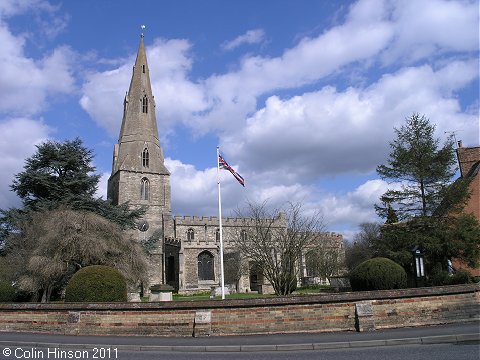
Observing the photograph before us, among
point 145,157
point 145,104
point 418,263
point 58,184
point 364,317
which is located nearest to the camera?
point 364,317

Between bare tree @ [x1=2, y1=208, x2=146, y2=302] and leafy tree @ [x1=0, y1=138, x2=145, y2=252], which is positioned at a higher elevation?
leafy tree @ [x1=0, y1=138, x2=145, y2=252]

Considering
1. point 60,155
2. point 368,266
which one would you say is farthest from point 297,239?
point 60,155

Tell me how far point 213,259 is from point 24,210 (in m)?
25.5

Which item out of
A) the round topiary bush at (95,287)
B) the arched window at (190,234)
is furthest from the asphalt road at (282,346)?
the arched window at (190,234)

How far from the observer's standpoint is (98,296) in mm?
15812

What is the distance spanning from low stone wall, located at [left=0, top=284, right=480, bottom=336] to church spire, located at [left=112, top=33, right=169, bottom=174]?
150 feet

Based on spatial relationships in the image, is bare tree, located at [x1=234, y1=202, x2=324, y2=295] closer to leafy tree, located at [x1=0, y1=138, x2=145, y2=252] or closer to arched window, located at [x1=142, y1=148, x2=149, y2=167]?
leafy tree, located at [x1=0, y1=138, x2=145, y2=252]

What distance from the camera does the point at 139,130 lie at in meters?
58.3

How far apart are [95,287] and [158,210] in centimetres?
4116

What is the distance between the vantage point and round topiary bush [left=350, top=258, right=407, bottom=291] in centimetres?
1786

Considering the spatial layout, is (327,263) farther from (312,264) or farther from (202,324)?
(202,324)

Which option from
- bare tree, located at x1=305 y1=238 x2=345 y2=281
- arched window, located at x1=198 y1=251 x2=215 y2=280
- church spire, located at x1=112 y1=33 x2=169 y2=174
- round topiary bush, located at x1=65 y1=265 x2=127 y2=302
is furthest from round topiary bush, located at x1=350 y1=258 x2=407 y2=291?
church spire, located at x1=112 y1=33 x2=169 y2=174

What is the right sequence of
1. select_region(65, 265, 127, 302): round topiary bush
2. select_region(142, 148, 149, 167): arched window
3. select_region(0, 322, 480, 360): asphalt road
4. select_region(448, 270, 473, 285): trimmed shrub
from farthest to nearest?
select_region(142, 148, 149, 167): arched window < select_region(448, 270, 473, 285): trimmed shrub < select_region(65, 265, 127, 302): round topiary bush < select_region(0, 322, 480, 360): asphalt road

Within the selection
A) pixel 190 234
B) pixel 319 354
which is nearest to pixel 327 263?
pixel 190 234
